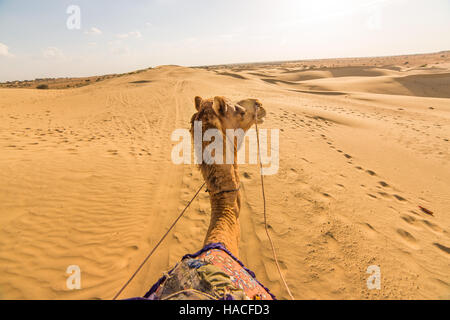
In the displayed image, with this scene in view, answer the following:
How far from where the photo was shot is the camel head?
1.97 m

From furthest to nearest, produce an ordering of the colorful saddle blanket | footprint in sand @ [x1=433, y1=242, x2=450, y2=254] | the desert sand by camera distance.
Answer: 1. footprint in sand @ [x1=433, y1=242, x2=450, y2=254]
2. the desert sand
3. the colorful saddle blanket

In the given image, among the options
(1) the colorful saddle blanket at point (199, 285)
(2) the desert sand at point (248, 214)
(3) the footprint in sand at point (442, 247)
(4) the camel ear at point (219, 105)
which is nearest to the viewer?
(1) the colorful saddle blanket at point (199, 285)

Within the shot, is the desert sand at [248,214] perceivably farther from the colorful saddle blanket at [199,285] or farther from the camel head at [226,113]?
the camel head at [226,113]

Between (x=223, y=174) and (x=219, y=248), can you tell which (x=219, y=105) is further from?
(x=219, y=248)

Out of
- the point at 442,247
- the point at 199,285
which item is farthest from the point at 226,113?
the point at 442,247

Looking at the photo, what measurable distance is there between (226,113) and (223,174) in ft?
2.39

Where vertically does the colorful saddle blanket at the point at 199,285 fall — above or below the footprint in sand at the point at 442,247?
above

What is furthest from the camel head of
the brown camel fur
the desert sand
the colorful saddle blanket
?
the desert sand

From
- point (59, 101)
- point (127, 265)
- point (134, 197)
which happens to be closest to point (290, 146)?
point (134, 197)

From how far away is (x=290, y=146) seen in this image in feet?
22.7

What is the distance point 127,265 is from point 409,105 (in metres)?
19.8

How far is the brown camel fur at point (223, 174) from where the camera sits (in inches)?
78.6

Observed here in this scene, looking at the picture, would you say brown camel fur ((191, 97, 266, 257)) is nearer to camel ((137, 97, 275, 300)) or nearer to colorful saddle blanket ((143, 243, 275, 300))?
camel ((137, 97, 275, 300))

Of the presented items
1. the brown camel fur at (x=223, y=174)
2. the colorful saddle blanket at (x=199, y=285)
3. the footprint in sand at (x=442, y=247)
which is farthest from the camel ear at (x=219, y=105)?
the footprint in sand at (x=442, y=247)
